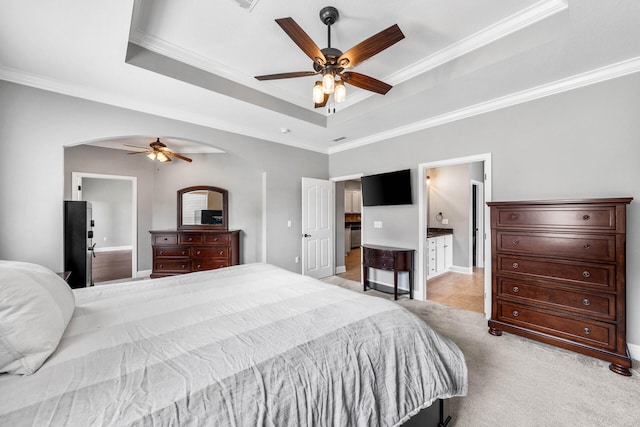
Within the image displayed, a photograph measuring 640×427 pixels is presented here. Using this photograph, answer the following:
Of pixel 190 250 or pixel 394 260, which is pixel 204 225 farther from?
pixel 394 260

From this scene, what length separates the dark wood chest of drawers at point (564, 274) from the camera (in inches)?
82.4

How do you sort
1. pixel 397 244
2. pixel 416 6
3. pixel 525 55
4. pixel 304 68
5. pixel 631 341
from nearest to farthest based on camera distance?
1. pixel 416 6
2. pixel 525 55
3. pixel 631 341
4. pixel 304 68
5. pixel 397 244

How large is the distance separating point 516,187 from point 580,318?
141 centimetres

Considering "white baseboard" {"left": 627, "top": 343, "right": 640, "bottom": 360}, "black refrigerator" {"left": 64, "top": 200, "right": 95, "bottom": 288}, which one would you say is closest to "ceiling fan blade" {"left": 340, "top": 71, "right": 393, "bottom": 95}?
"black refrigerator" {"left": 64, "top": 200, "right": 95, "bottom": 288}

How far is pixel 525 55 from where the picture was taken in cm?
215

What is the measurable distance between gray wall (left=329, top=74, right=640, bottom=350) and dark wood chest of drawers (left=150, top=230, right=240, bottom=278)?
3.92 meters

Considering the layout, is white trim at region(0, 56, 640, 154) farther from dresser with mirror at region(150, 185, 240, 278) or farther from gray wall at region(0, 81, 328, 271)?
dresser with mirror at region(150, 185, 240, 278)

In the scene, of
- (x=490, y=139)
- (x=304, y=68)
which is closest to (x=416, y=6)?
(x=304, y=68)

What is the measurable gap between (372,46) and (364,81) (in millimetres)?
406

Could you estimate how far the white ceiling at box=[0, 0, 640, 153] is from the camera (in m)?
1.90

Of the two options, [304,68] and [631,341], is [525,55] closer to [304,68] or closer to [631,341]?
[304,68]

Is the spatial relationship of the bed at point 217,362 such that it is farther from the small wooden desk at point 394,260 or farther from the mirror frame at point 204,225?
the mirror frame at point 204,225

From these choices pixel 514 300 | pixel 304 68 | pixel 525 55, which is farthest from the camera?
pixel 304 68

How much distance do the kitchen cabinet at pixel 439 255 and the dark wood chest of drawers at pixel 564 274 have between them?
6.35 ft
